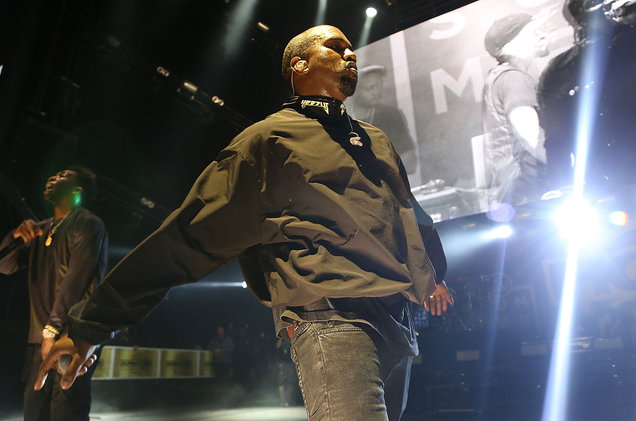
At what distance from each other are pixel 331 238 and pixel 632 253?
19.2 feet

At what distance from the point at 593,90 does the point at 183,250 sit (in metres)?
4.66

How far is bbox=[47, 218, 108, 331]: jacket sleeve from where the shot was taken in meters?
2.01

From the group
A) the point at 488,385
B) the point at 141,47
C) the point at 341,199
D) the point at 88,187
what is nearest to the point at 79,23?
the point at 141,47

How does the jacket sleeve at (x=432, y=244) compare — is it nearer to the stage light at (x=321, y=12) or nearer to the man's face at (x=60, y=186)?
the man's face at (x=60, y=186)

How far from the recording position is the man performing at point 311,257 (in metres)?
0.92

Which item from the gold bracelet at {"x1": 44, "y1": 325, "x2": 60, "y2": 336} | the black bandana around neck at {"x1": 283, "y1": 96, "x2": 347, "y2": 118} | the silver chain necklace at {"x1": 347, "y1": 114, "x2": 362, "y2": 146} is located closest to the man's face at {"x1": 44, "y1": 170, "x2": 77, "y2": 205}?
the gold bracelet at {"x1": 44, "y1": 325, "x2": 60, "y2": 336}

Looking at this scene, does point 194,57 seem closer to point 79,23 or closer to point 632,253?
point 79,23

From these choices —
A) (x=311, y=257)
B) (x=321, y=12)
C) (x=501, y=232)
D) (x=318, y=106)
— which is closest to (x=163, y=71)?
(x=321, y=12)

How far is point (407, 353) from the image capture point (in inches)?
41.2

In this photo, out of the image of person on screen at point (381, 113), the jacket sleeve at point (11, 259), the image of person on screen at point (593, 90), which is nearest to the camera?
the jacket sleeve at point (11, 259)

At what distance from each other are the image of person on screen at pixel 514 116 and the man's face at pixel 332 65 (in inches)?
135

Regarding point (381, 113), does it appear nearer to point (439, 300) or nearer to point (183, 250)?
point (439, 300)

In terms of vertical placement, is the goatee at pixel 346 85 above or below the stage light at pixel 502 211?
below

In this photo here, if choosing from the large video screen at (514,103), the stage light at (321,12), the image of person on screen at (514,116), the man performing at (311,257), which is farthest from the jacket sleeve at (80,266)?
the stage light at (321,12)
